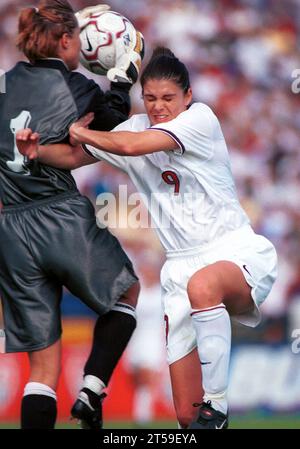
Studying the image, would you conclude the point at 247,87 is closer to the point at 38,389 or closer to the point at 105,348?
the point at 105,348

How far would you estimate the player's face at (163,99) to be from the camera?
4.78 m

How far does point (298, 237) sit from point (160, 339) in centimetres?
270

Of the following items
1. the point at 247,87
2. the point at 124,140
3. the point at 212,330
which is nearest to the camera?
the point at 212,330

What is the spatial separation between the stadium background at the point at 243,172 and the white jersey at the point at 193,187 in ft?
14.1

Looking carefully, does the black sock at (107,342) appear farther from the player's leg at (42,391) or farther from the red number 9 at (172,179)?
the red number 9 at (172,179)

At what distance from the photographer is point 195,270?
16.0ft

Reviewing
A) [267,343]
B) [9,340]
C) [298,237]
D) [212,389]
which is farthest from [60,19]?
[298,237]

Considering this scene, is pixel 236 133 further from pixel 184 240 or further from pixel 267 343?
pixel 184 240

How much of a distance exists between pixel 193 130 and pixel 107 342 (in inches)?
48.7

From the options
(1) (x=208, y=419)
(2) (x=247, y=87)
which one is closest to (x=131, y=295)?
(1) (x=208, y=419)

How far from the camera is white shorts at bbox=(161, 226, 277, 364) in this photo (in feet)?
15.9

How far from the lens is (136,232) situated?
33.1ft

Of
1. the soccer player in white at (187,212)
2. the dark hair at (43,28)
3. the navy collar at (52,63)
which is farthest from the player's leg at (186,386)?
the dark hair at (43,28)

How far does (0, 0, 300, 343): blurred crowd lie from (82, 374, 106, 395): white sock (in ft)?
17.0
